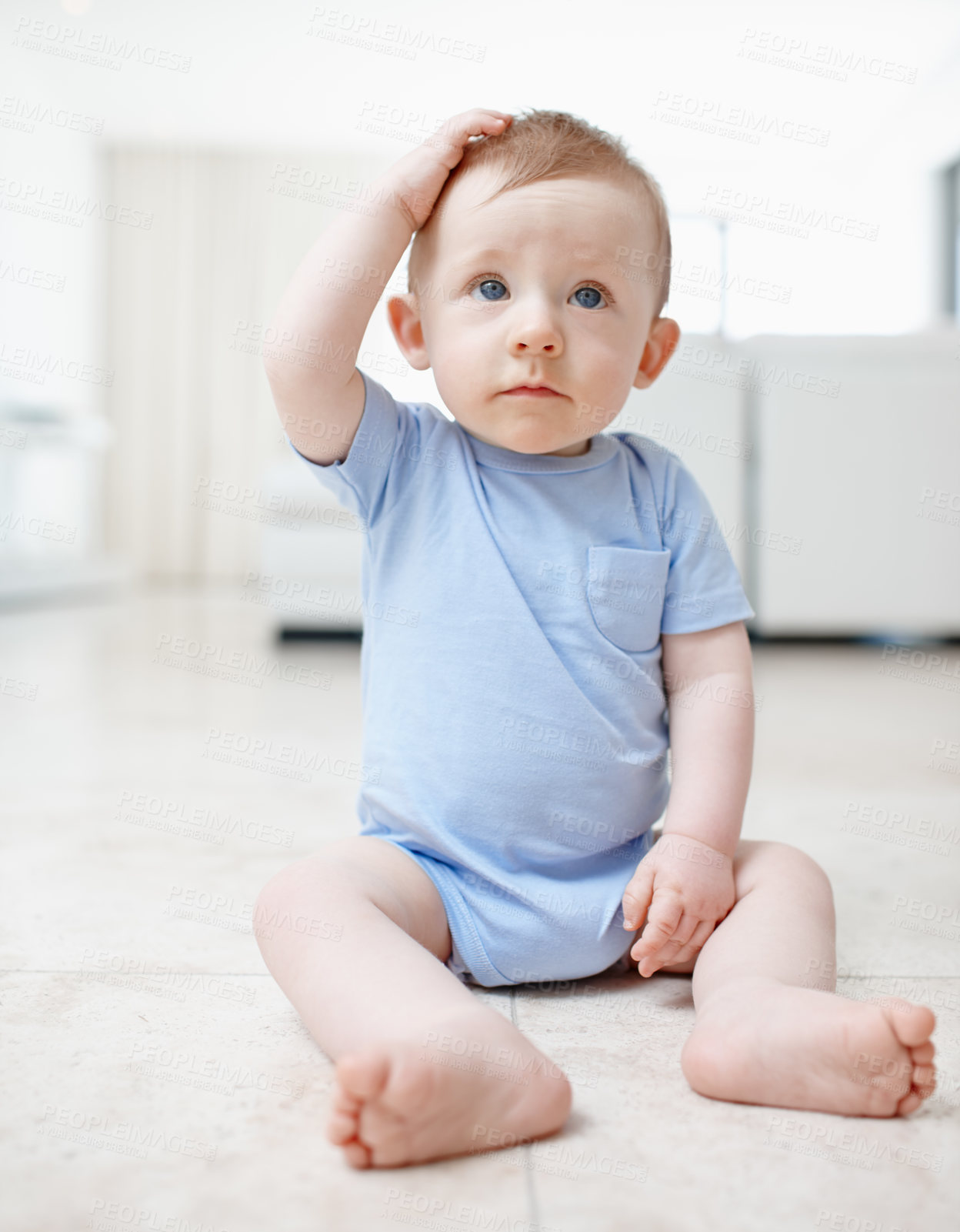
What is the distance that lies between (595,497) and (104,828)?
0.63 metres

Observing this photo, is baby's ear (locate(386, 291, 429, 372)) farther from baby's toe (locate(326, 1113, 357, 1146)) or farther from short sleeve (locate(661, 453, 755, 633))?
baby's toe (locate(326, 1113, 357, 1146))

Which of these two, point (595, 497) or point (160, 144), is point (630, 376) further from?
point (160, 144)

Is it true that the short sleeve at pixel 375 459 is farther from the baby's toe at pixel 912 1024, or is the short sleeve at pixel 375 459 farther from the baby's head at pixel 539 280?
the baby's toe at pixel 912 1024

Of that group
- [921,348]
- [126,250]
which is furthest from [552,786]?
[126,250]

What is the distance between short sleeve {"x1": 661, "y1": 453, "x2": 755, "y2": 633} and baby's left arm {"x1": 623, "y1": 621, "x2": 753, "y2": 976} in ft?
0.04

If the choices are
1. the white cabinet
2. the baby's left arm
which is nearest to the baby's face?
the baby's left arm

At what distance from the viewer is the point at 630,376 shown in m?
0.76

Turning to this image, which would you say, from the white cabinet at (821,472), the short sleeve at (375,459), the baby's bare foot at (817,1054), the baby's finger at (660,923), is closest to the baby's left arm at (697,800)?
the baby's finger at (660,923)

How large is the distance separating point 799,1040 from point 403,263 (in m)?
3.51

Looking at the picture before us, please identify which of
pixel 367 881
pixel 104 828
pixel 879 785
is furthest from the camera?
pixel 879 785

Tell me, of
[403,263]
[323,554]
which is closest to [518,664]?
[323,554]

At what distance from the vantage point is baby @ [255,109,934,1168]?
2.28 feet

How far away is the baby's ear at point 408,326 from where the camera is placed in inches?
30.9

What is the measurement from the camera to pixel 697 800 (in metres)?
0.72
